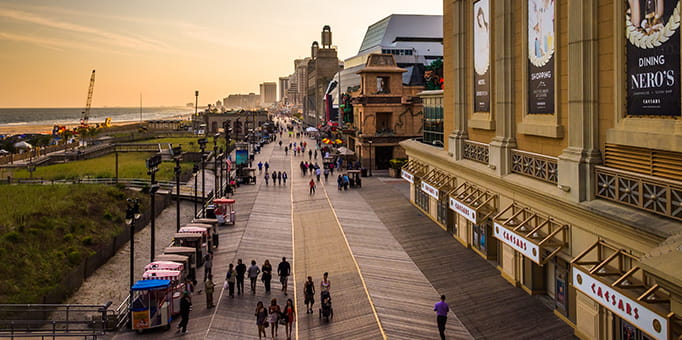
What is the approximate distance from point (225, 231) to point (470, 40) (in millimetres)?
16773

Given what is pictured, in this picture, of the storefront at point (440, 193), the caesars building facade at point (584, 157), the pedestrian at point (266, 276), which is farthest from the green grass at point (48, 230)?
the caesars building facade at point (584, 157)

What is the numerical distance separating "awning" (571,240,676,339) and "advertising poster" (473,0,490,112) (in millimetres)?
11051

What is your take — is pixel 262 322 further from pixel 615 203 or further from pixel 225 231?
pixel 225 231

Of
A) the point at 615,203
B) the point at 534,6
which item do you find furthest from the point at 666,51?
the point at 534,6

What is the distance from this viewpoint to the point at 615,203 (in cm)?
1350

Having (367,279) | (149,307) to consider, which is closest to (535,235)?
(367,279)

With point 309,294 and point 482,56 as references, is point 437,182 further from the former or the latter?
point 309,294

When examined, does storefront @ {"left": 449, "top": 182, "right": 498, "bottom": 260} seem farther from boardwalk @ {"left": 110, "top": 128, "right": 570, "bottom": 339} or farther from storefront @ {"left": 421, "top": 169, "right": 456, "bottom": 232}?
storefront @ {"left": 421, "top": 169, "right": 456, "bottom": 232}

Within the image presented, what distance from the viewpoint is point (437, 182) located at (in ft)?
98.4

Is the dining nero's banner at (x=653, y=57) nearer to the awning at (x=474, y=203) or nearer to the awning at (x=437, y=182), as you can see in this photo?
the awning at (x=474, y=203)

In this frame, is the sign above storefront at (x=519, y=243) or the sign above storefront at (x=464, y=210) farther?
the sign above storefront at (x=464, y=210)

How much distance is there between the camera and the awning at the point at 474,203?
2189cm

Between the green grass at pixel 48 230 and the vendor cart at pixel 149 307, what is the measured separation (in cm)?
796

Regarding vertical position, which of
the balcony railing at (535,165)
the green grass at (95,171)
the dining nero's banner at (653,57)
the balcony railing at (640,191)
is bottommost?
the green grass at (95,171)
